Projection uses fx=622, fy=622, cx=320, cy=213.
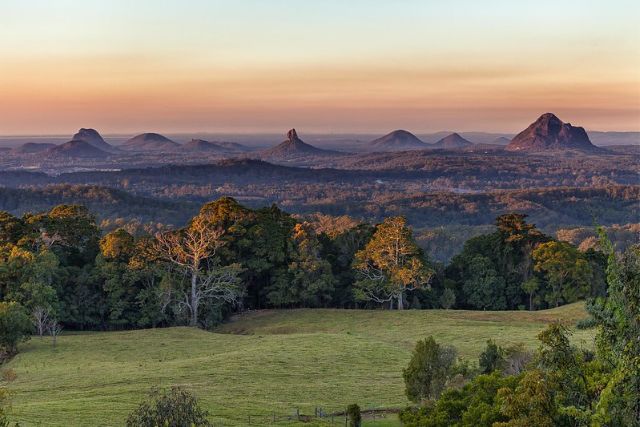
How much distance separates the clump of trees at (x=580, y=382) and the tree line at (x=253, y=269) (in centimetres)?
3369

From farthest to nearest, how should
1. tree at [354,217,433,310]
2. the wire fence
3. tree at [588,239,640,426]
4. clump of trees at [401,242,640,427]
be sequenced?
1. tree at [354,217,433,310]
2. the wire fence
3. clump of trees at [401,242,640,427]
4. tree at [588,239,640,426]

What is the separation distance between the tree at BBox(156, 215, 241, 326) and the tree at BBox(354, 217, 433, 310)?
11.6m

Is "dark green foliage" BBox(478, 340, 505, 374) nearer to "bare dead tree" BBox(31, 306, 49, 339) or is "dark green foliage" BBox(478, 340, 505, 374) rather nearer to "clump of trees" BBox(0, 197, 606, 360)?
"clump of trees" BBox(0, 197, 606, 360)

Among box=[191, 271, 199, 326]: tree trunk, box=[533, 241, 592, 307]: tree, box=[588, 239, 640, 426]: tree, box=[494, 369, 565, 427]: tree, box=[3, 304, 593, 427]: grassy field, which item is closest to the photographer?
box=[588, 239, 640, 426]: tree

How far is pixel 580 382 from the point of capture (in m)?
14.6

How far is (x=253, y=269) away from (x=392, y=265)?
1265 cm

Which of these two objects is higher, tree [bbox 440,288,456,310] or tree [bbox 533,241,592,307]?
tree [bbox 533,241,592,307]

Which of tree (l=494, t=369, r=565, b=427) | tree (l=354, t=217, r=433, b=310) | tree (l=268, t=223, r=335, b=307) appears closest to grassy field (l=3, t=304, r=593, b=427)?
tree (l=268, t=223, r=335, b=307)

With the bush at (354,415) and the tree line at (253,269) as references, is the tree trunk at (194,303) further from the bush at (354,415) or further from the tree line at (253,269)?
the bush at (354,415)

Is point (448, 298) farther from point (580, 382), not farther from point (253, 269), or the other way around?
point (580, 382)

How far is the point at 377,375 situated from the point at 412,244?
24194 mm

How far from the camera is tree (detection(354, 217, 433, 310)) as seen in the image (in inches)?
2153

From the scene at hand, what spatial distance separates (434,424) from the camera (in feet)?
66.6

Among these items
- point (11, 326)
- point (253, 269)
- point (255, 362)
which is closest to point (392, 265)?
point (253, 269)
